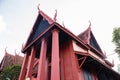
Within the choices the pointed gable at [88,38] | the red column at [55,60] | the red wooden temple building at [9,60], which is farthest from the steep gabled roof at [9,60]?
the red column at [55,60]

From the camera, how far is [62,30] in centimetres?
964

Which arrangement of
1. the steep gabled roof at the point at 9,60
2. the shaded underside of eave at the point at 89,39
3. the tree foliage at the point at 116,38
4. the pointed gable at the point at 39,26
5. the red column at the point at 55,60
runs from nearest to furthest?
the red column at the point at 55,60, the pointed gable at the point at 39,26, the shaded underside of eave at the point at 89,39, the tree foliage at the point at 116,38, the steep gabled roof at the point at 9,60

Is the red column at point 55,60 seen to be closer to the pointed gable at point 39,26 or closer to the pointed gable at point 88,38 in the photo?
the pointed gable at point 39,26

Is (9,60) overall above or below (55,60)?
above

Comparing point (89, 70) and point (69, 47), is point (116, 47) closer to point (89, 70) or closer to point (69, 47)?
point (89, 70)

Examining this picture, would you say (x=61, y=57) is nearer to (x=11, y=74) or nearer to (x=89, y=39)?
(x=89, y=39)

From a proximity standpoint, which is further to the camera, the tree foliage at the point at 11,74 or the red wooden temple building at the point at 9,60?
the red wooden temple building at the point at 9,60

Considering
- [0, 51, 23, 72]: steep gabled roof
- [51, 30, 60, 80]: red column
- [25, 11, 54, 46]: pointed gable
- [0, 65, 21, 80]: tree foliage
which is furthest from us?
[0, 51, 23, 72]: steep gabled roof

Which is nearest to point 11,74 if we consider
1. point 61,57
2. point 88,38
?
point 61,57

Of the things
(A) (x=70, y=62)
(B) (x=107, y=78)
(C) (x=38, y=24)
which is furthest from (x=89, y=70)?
(C) (x=38, y=24)

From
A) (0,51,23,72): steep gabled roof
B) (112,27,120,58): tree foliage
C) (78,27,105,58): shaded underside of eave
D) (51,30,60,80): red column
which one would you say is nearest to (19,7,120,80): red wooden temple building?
(51,30,60,80): red column

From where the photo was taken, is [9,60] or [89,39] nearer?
[89,39]

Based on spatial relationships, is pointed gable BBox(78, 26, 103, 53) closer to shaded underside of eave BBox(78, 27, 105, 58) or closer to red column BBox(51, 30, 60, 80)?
shaded underside of eave BBox(78, 27, 105, 58)

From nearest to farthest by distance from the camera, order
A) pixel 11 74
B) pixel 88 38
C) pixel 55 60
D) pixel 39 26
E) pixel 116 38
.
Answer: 1. pixel 55 60
2. pixel 39 26
3. pixel 88 38
4. pixel 11 74
5. pixel 116 38
